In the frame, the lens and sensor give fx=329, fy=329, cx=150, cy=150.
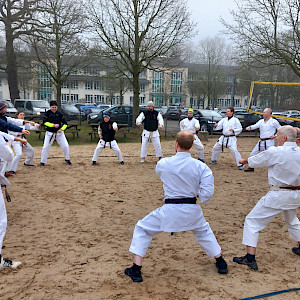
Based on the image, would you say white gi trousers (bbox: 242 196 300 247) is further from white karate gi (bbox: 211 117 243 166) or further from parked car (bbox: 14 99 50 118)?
parked car (bbox: 14 99 50 118)

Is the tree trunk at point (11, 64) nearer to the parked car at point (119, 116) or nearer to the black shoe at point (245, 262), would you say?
the parked car at point (119, 116)

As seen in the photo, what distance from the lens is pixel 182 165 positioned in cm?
366

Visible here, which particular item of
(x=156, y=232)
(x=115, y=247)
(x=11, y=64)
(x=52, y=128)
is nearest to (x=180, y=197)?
(x=156, y=232)

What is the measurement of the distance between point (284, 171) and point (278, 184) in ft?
0.62

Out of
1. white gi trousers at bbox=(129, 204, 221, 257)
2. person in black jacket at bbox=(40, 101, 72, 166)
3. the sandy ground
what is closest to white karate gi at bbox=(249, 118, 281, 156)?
the sandy ground

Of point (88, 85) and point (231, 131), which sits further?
point (88, 85)

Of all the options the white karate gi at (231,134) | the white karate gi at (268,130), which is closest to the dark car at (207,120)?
the white karate gi at (231,134)

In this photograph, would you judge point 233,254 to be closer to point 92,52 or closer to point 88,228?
point 88,228

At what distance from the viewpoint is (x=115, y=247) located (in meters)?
4.74

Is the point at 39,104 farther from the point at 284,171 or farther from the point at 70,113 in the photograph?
the point at 284,171

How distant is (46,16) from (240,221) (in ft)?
63.9

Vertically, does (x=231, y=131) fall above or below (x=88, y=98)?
below

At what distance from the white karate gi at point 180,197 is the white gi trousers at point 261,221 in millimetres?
630

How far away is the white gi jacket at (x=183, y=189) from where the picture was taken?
3.63 m
